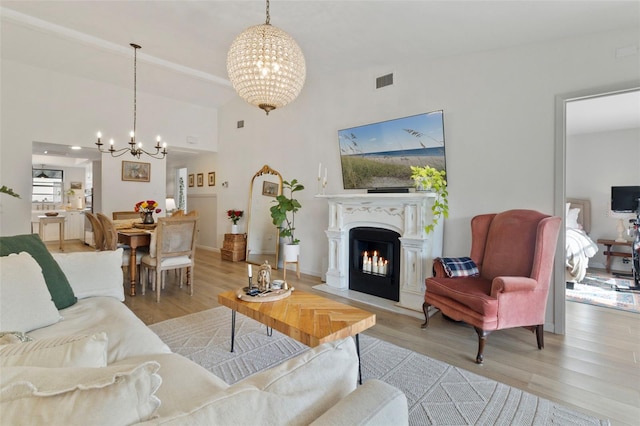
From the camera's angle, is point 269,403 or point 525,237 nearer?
point 269,403

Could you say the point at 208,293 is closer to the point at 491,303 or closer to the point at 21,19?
the point at 491,303

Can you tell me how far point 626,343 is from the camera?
268 centimetres

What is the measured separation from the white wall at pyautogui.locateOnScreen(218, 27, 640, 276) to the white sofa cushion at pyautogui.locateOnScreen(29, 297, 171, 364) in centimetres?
318

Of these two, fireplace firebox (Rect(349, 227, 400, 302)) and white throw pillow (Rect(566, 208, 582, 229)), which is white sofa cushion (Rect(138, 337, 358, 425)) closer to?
fireplace firebox (Rect(349, 227, 400, 302))

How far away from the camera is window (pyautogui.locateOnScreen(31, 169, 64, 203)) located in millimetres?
8961

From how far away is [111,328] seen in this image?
171cm

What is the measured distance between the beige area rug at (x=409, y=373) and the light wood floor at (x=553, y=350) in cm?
16

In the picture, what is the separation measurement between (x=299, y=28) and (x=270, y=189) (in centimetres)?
301

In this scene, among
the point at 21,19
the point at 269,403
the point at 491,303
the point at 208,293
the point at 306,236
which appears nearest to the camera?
the point at 269,403

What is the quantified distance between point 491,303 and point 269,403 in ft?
7.43

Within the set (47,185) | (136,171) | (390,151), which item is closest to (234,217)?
(136,171)

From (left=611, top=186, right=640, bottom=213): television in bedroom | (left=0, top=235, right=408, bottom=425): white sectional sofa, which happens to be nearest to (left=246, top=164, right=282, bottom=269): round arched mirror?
(left=0, top=235, right=408, bottom=425): white sectional sofa

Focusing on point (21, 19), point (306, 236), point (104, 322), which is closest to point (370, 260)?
point (306, 236)

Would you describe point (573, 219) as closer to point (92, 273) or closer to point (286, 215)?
point (286, 215)
